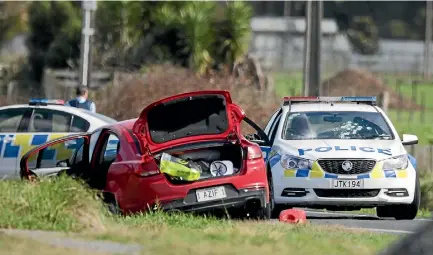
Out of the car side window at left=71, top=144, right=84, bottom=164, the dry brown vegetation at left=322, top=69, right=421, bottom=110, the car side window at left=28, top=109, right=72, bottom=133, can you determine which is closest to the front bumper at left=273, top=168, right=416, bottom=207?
the car side window at left=71, top=144, right=84, bottom=164

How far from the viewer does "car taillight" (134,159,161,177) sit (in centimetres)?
1303

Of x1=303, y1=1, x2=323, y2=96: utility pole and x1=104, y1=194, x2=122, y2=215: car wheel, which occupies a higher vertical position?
x1=104, y1=194, x2=122, y2=215: car wheel

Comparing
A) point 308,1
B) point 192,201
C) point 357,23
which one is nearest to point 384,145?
point 192,201

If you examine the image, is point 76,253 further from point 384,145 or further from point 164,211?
point 384,145

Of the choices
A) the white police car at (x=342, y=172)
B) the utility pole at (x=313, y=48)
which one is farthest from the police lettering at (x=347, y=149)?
the utility pole at (x=313, y=48)

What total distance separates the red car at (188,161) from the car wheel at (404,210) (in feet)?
9.80

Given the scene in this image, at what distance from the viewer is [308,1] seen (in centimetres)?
2997

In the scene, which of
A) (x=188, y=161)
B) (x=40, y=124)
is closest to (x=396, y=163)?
(x=188, y=161)

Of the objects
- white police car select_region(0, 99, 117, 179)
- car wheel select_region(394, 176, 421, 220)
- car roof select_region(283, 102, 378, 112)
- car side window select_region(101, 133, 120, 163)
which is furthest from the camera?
white police car select_region(0, 99, 117, 179)

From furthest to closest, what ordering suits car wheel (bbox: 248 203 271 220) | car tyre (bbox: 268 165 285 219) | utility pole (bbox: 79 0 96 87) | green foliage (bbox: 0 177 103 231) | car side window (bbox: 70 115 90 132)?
1. utility pole (bbox: 79 0 96 87)
2. car side window (bbox: 70 115 90 132)
3. car tyre (bbox: 268 165 285 219)
4. car wheel (bbox: 248 203 271 220)
5. green foliage (bbox: 0 177 103 231)

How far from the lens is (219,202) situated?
13.0 metres

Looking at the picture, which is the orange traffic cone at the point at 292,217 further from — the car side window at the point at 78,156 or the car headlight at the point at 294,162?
the car side window at the point at 78,156

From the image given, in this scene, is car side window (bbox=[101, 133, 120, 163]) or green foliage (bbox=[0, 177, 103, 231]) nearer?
green foliage (bbox=[0, 177, 103, 231])

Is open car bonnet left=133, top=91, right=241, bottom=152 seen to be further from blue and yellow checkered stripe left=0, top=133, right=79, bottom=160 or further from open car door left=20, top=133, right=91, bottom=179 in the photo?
blue and yellow checkered stripe left=0, top=133, right=79, bottom=160
